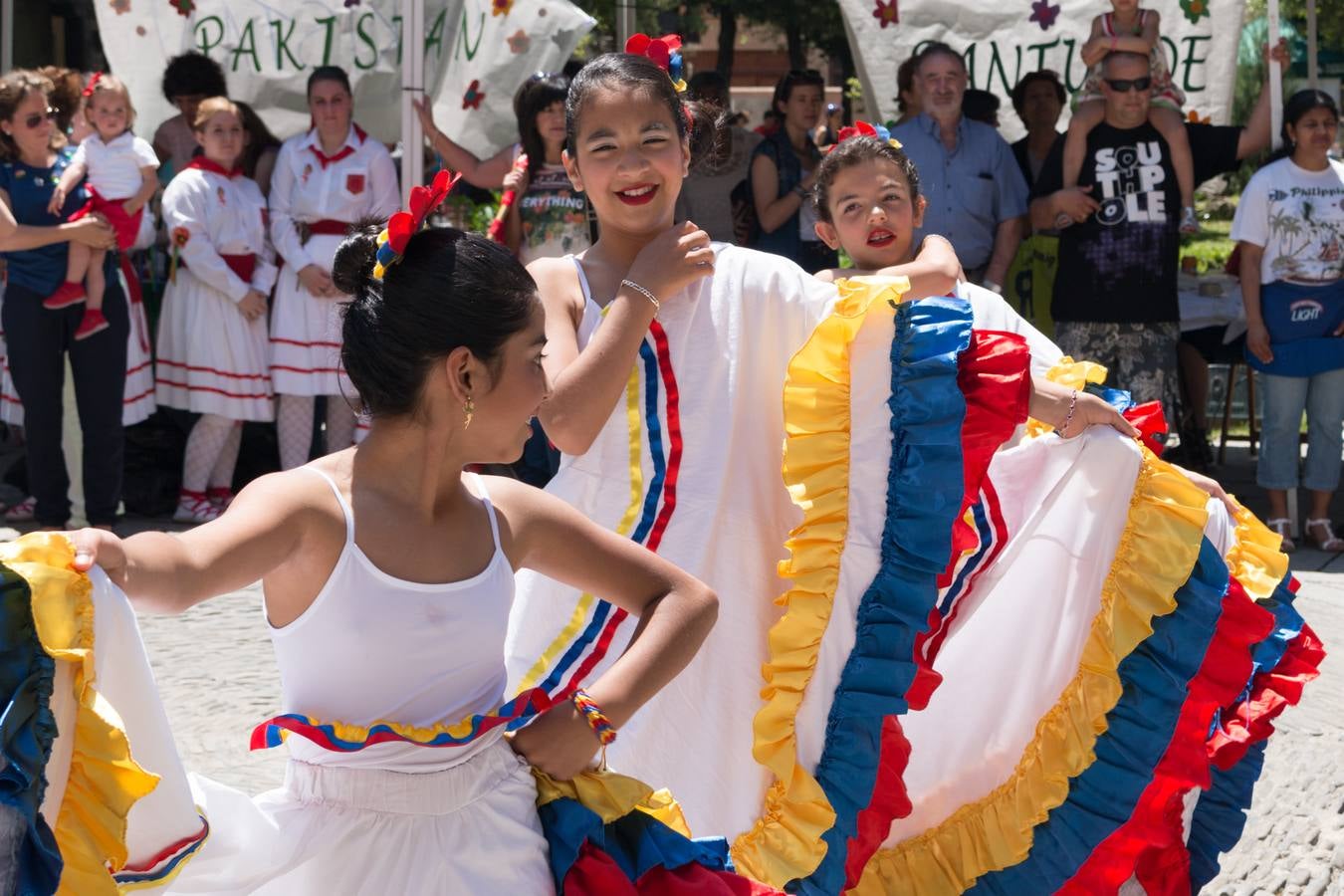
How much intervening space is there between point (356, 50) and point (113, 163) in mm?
1321

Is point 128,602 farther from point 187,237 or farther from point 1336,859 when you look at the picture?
point 187,237

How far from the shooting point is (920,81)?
721 centimetres

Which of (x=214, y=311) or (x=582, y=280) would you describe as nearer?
(x=582, y=280)

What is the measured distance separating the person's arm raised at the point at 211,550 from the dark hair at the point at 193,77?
5868 millimetres

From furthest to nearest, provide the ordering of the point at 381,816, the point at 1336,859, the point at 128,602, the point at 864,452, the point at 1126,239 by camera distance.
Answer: the point at 1126,239 < the point at 1336,859 < the point at 864,452 < the point at 381,816 < the point at 128,602

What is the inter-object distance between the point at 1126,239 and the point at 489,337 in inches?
213

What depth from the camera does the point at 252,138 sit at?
24.8 ft

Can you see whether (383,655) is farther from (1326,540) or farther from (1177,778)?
(1326,540)

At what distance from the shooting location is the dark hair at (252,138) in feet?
24.7

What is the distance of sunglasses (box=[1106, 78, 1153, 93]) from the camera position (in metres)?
6.93

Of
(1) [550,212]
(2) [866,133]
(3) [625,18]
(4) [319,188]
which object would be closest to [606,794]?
(2) [866,133]

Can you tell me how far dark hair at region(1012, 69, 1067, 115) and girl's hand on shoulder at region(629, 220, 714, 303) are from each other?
5139 millimetres

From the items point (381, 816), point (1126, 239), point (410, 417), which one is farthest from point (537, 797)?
point (1126, 239)

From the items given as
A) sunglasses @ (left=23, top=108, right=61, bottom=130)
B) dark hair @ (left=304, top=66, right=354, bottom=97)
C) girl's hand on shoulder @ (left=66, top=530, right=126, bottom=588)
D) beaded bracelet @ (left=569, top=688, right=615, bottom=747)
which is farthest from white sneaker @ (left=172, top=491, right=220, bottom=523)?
girl's hand on shoulder @ (left=66, top=530, right=126, bottom=588)
